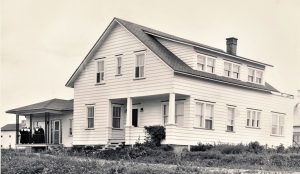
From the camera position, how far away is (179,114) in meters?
30.3

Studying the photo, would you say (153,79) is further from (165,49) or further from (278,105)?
(278,105)

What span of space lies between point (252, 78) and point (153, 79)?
9.73 m

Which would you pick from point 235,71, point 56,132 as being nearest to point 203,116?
point 235,71

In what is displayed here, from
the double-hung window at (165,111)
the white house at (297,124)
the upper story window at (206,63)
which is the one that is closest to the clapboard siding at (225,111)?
the upper story window at (206,63)

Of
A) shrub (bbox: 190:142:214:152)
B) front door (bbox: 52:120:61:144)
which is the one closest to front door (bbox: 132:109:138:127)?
shrub (bbox: 190:142:214:152)

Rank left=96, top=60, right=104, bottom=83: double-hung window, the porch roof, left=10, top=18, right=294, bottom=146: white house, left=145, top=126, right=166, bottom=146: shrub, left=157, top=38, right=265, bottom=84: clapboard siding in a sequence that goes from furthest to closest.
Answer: the porch roof < left=96, top=60, right=104, bottom=83: double-hung window < left=157, top=38, right=265, bottom=84: clapboard siding < left=10, top=18, right=294, bottom=146: white house < left=145, top=126, right=166, bottom=146: shrub

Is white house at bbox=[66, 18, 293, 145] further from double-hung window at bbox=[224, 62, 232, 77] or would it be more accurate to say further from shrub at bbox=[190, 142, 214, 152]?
shrub at bbox=[190, 142, 214, 152]

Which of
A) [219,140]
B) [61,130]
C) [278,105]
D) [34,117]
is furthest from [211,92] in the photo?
[34,117]

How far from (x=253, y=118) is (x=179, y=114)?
6.98 m

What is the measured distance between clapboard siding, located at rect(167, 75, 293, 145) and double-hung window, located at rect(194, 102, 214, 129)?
36cm

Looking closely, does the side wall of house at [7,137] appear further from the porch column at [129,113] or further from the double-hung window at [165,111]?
the double-hung window at [165,111]

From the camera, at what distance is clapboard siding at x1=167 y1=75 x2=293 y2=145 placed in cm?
2914

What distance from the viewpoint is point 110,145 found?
104 ft

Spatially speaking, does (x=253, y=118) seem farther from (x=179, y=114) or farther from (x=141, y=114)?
(x=141, y=114)
